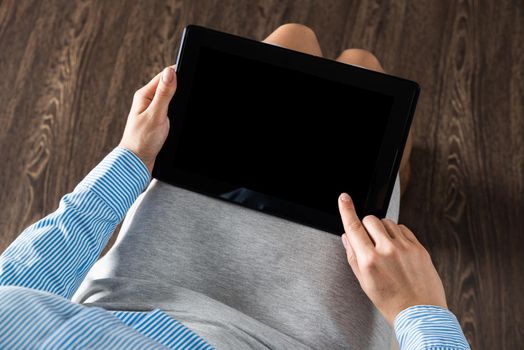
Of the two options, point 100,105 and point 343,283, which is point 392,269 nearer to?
point 343,283

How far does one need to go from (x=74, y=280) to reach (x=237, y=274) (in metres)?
0.24

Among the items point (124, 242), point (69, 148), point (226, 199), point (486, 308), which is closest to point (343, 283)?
point (226, 199)

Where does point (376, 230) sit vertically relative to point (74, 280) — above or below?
above

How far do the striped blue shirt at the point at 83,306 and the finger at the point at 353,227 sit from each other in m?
0.11

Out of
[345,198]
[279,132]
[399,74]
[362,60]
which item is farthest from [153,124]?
[399,74]

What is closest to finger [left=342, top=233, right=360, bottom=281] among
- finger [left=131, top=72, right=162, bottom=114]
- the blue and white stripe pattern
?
the blue and white stripe pattern

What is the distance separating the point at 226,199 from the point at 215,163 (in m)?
0.06

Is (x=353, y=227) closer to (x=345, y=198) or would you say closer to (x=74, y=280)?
(x=345, y=198)

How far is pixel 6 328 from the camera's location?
0.48 metres

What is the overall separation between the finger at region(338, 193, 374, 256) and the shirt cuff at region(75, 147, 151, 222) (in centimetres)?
30

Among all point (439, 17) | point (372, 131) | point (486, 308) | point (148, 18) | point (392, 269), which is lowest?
point (486, 308)

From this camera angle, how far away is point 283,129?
0.81 meters

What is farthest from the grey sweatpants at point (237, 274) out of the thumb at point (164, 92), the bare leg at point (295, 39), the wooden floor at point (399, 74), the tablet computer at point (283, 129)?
the wooden floor at point (399, 74)

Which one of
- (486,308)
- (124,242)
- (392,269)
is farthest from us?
(486,308)
